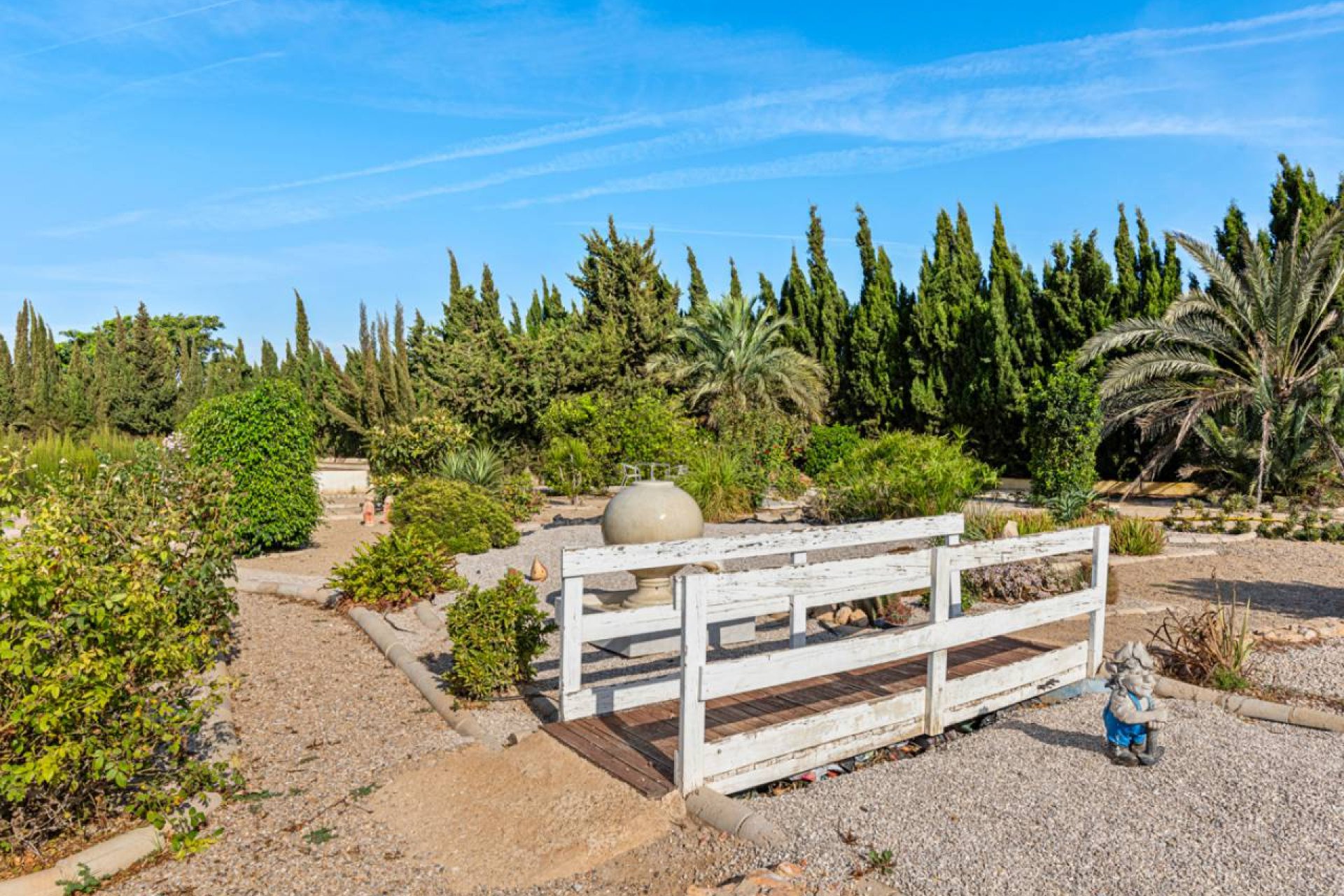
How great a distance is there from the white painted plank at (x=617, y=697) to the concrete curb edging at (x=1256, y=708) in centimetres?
296

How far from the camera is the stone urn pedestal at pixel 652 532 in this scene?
673 cm

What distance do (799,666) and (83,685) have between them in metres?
2.96

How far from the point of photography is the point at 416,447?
50.8ft

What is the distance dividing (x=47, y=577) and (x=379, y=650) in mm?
3693

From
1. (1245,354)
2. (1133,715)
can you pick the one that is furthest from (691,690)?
(1245,354)

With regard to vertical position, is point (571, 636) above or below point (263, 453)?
below

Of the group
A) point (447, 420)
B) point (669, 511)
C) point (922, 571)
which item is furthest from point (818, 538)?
point (447, 420)

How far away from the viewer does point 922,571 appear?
532 centimetres

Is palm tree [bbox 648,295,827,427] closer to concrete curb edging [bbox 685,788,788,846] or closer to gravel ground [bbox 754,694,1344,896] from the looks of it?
gravel ground [bbox 754,694,1344,896]

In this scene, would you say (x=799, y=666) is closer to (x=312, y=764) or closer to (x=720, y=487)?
(x=312, y=764)

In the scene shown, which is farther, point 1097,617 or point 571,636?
point 1097,617

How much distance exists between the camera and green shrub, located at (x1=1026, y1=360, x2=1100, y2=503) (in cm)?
1341

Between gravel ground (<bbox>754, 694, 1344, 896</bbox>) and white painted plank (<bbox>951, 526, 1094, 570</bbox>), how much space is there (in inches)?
37.4

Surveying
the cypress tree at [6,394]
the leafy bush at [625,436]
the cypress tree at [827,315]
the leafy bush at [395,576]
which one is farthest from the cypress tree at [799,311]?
the cypress tree at [6,394]
